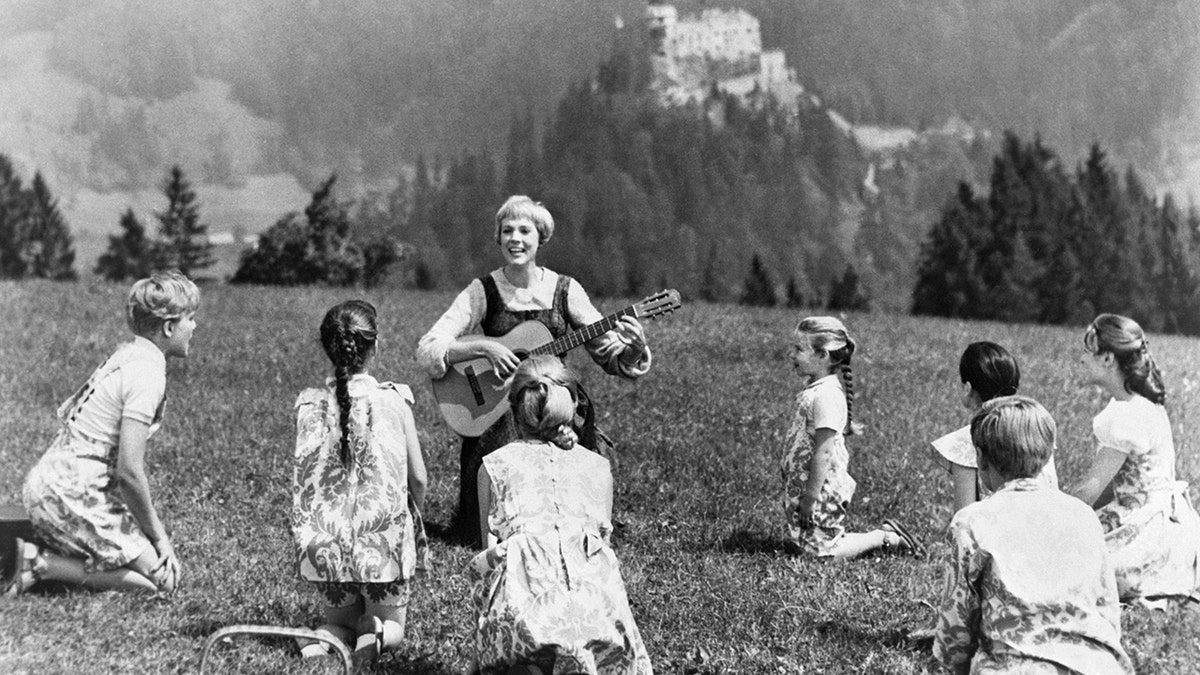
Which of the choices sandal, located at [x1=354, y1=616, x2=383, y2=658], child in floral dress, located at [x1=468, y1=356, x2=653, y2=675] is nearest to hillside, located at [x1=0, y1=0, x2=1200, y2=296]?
sandal, located at [x1=354, y1=616, x2=383, y2=658]

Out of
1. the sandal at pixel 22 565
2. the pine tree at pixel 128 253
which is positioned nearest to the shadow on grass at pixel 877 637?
the sandal at pixel 22 565

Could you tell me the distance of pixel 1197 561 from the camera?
6.42 meters

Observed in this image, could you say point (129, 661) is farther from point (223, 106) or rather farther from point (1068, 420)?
point (223, 106)

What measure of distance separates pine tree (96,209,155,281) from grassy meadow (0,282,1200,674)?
78.5 metres

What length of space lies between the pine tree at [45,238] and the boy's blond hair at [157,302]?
9374cm

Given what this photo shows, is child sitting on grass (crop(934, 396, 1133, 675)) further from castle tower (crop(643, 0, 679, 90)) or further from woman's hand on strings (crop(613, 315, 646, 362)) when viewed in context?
castle tower (crop(643, 0, 679, 90))

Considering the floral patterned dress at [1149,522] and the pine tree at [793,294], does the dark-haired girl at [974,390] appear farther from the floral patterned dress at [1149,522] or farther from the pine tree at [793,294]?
the pine tree at [793,294]

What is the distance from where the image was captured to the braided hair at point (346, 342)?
5.33 m

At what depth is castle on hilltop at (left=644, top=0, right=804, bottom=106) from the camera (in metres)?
57.2

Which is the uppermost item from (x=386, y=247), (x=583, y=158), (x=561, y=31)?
(x=561, y=31)

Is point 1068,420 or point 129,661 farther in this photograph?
point 1068,420

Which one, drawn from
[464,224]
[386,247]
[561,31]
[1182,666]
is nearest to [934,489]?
[1182,666]

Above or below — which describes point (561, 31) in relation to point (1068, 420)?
above

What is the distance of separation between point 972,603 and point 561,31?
52976mm
